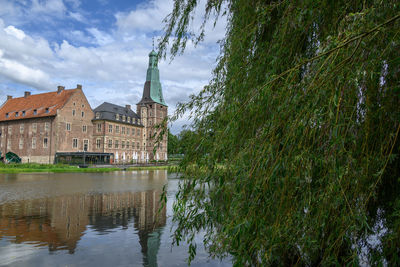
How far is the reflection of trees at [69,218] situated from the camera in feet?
24.0

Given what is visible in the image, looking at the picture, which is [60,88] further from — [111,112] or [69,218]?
[69,218]

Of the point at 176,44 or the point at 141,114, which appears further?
the point at 141,114

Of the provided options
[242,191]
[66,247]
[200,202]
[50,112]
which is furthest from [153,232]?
[50,112]

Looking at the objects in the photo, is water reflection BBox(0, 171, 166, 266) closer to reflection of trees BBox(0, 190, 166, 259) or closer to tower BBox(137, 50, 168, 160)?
reflection of trees BBox(0, 190, 166, 259)

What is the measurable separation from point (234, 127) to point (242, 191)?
0.74m

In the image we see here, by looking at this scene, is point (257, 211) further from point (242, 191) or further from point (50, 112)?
point (50, 112)

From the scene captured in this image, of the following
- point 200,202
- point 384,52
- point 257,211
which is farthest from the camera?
point 200,202

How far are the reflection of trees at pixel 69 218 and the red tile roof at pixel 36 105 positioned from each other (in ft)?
152

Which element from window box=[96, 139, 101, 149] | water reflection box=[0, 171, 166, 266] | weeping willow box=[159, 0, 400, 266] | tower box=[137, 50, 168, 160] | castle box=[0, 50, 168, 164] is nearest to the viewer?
weeping willow box=[159, 0, 400, 266]

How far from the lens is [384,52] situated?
8.69 ft

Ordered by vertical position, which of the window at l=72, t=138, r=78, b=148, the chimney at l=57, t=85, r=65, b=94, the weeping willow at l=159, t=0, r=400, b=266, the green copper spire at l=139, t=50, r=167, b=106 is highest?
the green copper spire at l=139, t=50, r=167, b=106

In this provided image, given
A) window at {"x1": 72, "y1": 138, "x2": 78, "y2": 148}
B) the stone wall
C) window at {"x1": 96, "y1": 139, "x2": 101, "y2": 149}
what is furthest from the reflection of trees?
window at {"x1": 96, "y1": 139, "x2": 101, "y2": 149}

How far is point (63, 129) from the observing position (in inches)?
2179

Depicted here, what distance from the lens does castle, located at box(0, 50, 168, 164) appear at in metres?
55.2
